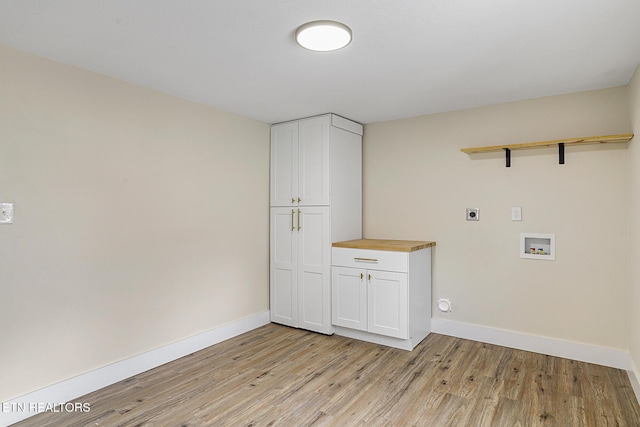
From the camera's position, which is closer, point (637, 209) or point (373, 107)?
point (637, 209)

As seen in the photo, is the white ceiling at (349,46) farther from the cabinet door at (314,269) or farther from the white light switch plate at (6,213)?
the cabinet door at (314,269)

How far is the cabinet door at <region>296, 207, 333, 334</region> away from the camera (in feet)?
11.9

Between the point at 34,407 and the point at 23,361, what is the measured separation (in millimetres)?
301

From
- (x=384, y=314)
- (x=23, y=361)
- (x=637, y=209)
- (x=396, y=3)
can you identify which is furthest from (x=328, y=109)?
(x=23, y=361)

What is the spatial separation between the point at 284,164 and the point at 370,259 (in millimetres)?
1416

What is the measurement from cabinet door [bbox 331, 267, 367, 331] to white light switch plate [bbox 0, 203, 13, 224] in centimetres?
253

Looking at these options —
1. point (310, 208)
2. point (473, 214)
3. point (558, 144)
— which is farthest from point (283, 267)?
point (558, 144)

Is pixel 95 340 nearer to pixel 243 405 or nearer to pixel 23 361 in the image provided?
pixel 23 361

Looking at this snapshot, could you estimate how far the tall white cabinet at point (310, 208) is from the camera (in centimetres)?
363

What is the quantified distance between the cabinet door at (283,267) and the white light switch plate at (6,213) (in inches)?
90.0

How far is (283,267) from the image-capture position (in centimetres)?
391

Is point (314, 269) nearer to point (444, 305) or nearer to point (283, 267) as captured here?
point (283, 267)

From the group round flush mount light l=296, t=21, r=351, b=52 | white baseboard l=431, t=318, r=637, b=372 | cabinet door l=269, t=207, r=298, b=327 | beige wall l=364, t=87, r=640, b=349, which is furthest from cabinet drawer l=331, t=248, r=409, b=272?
round flush mount light l=296, t=21, r=351, b=52

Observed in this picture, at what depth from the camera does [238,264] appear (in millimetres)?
3639
